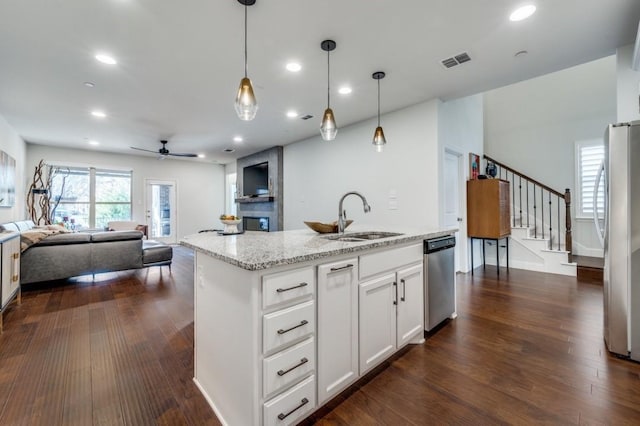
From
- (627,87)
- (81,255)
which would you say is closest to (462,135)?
(627,87)

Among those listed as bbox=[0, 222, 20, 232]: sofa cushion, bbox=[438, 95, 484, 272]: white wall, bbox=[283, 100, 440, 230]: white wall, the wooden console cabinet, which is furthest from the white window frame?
bbox=[0, 222, 20, 232]: sofa cushion

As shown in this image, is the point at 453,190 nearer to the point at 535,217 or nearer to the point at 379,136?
the point at 535,217

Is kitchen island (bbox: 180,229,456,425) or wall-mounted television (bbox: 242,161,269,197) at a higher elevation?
wall-mounted television (bbox: 242,161,269,197)

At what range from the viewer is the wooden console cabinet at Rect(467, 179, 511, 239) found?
14.8ft

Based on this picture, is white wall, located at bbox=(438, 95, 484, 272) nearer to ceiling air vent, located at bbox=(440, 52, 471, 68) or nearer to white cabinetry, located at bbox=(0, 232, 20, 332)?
ceiling air vent, located at bbox=(440, 52, 471, 68)

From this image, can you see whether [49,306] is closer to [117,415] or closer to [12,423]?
[12,423]

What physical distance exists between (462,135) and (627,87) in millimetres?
2144

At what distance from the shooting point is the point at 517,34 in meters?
2.55

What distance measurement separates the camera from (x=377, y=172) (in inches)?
188

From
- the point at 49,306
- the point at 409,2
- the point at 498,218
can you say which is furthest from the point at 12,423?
the point at 498,218

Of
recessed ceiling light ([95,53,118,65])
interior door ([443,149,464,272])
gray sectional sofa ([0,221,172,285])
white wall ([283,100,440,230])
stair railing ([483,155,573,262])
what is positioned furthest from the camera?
stair railing ([483,155,573,262])

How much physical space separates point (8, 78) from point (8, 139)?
2.65m

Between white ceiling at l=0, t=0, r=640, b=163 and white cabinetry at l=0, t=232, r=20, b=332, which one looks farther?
white cabinetry at l=0, t=232, r=20, b=332

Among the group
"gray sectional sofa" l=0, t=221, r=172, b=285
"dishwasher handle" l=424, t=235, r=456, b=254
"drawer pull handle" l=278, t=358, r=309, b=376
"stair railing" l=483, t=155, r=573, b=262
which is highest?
"stair railing" l=483, t=155, r=573, b=262
